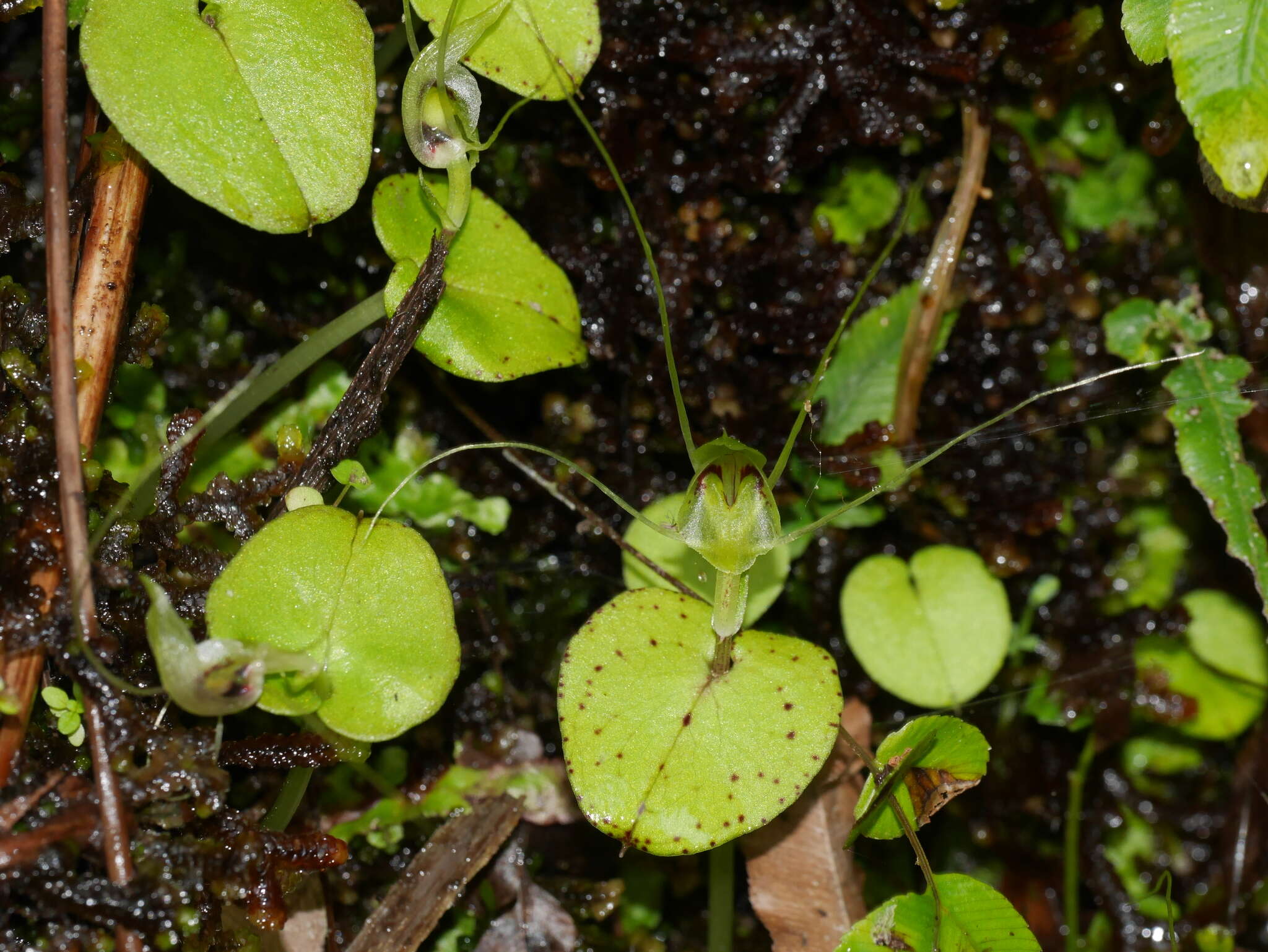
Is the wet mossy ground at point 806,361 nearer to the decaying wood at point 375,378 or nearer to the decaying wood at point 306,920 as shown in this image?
the decaying wood at point 306,920

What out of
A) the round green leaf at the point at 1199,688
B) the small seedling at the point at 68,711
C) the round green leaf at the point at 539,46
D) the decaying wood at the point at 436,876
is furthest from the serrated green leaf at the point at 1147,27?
the small seedling at the point at 68,711

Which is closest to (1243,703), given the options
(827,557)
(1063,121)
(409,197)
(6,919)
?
(827,557)

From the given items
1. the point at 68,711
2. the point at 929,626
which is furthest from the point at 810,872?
the point at 68,711

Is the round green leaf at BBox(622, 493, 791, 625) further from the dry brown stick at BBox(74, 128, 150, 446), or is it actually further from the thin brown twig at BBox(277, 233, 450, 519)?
the dry brown stick at BBox(74, 128, 150, 446)

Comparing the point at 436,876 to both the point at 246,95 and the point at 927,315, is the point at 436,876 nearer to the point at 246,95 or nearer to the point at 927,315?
the point at 246,95

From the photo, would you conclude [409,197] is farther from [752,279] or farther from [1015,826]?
[1015,826]

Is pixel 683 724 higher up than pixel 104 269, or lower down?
lower down
